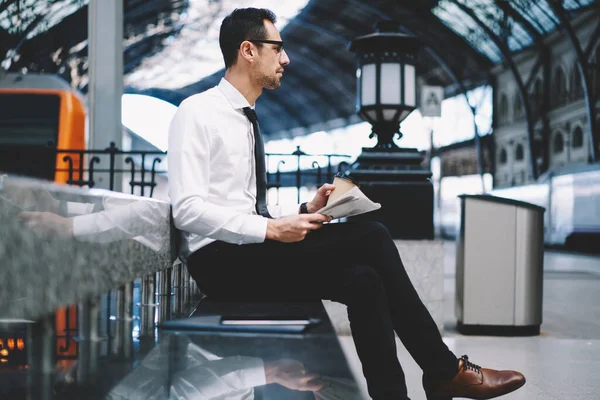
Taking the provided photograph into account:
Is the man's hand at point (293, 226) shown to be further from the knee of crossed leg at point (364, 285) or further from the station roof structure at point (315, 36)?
the station roof structure at point (315, 36)

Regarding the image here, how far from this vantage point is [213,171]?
2.39 metres

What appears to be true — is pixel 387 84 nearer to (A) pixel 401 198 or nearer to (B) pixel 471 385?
(A) pixel 401 198

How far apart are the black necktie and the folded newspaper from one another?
0.38m

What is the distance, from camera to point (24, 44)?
36.3ft

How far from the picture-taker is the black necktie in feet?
8.14

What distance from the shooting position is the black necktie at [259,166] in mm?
2480

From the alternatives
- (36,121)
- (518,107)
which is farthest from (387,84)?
(518,107)

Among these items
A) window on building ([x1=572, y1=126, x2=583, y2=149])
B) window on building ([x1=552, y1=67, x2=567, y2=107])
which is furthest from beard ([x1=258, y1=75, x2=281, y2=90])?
window on building ([x1=552, y1=67, x2=567, y2=107])

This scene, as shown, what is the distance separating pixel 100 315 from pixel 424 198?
137 inches

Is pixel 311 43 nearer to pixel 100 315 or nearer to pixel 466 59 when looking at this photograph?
pixel 466 59

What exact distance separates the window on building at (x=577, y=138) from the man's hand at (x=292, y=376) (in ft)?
76.4

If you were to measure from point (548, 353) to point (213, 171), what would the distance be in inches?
107

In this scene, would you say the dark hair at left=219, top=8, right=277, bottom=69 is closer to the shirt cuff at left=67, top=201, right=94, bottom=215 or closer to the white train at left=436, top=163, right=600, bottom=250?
the shirt cuff at left=67, top=201, right=94, bottom=215

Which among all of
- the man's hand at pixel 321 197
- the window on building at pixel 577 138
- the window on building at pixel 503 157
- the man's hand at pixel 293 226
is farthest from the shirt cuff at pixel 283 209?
the window on building at pixel 503 157
